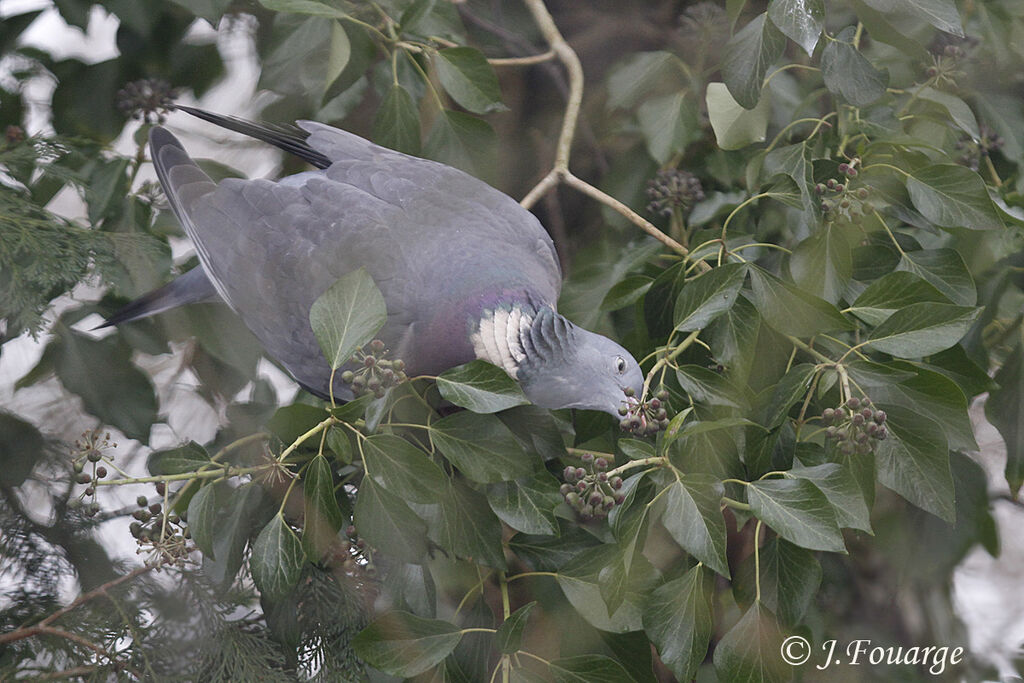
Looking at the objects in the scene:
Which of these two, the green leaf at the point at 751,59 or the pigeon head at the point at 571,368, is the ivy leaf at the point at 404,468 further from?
the green leaf at the point at 751,59

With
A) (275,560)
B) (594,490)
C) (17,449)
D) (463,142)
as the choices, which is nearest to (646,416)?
(594,490)

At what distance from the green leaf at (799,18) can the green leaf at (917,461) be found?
1.00 ft

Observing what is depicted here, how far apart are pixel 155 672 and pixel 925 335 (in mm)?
664

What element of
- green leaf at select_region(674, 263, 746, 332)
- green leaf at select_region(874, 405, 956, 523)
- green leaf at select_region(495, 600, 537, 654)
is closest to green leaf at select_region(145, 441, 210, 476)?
green leaf at select_region(495, 600, 537, 654)

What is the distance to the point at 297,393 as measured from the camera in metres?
1.02

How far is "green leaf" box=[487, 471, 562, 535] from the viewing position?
0.64 m

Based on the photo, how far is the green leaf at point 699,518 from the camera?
0.58m

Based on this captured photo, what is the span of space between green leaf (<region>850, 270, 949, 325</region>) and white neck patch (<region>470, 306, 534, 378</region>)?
0.94ft

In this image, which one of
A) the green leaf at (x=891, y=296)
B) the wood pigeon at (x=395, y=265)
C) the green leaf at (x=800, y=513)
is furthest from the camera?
the wood pigeon at (x=395, y=265)

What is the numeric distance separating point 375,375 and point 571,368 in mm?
210

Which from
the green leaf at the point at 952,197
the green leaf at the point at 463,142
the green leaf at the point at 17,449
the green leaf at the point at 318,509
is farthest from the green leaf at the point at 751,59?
the green leaf at the point at 17,449

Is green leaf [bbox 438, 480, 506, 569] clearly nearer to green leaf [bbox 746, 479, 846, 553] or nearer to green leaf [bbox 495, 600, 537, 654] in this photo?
green leaf [bbox 495, 600, 537, 654]

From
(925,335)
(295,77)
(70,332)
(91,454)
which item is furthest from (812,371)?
(70,332)

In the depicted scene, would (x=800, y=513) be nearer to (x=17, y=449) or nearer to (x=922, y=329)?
(x=922, y=329)
